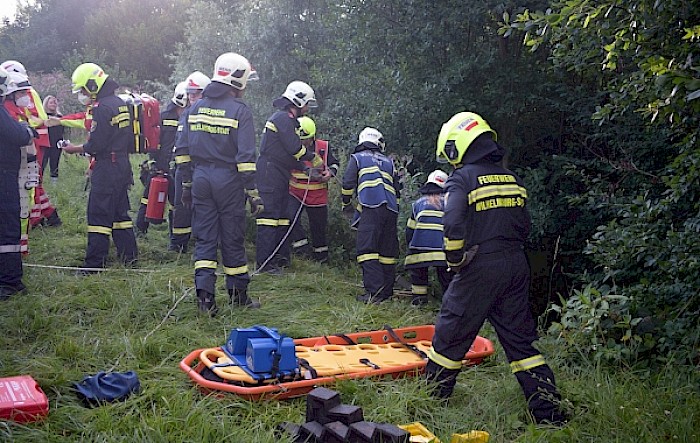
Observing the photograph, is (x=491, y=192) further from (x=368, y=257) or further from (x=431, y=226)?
(x=368, y=257)

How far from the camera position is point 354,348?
5422mm

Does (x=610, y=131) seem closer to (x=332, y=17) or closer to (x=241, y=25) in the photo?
(x=332, y=17)

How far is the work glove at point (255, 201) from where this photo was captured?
627 centimetres

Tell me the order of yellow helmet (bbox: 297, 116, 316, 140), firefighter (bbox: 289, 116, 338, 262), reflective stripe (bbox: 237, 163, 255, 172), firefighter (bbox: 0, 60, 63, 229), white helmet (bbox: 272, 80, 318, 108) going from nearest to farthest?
reflective stripe (bbox: 237, 163, 255, 172), white helmet (bbox: 272, 80, 318, 108), firefighter (bbox: 0, 60, 63, 229), yellow helmet (bbox: 297, 116, 316, 140), firefighter (bbox: 289, 116, 338, 262)

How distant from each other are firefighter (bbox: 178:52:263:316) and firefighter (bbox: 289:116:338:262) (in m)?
1.96

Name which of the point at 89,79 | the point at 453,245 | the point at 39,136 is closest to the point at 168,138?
the point at 39,136

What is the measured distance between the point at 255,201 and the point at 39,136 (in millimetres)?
3386

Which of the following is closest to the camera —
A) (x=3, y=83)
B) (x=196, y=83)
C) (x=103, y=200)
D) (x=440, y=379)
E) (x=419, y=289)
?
(x=440, y=379)

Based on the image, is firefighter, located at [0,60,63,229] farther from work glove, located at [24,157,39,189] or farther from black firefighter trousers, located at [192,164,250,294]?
black firefighter trousers, located at [192,164,250,294]

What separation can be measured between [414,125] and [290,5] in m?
4.72

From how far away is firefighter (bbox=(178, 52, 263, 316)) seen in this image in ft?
19.8

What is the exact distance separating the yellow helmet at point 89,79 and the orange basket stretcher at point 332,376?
11.1 feet

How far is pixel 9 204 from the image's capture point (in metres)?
6.14

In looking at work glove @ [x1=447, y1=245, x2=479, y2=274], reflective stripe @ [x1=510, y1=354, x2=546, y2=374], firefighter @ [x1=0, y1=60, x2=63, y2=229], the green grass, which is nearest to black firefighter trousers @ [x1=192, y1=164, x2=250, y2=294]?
the green grass
